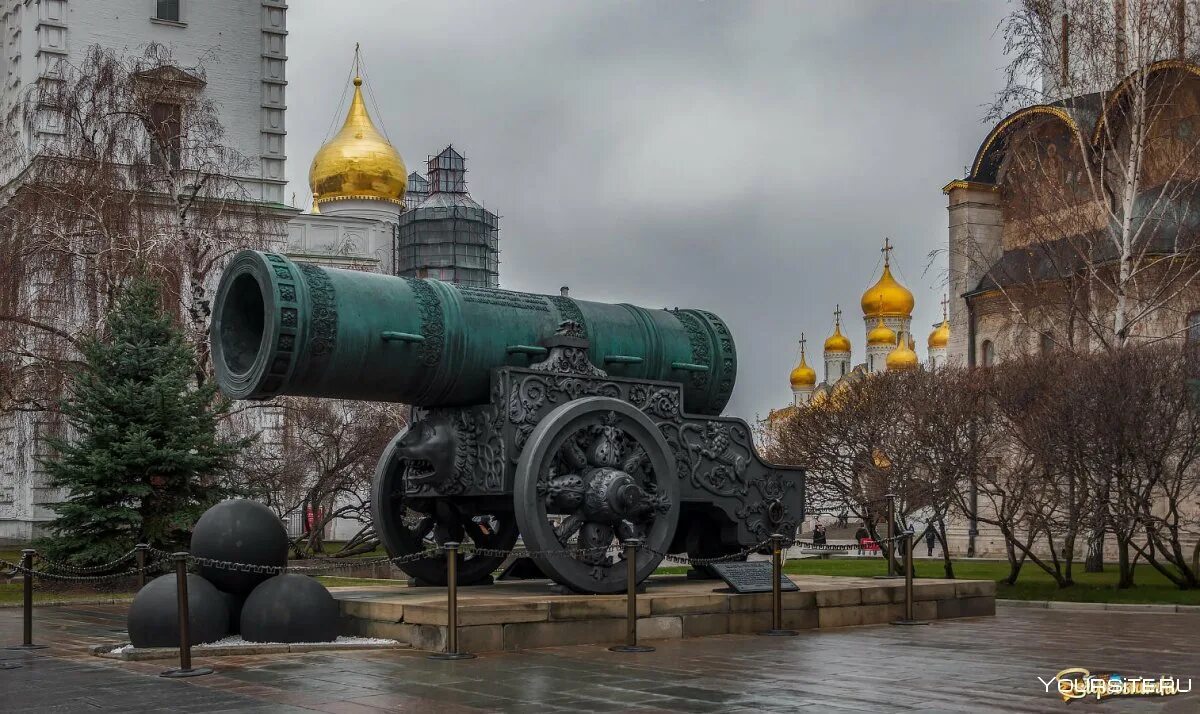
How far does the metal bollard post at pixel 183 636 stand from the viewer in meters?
8.54

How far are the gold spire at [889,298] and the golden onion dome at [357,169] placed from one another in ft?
88.6

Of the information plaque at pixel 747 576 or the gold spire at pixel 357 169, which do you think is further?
the gold spire at pixel 357 169

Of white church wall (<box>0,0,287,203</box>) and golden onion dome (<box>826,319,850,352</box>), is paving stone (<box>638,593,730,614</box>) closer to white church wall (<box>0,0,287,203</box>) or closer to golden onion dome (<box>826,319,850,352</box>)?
white church wall (<box>0,0,287,203</box>)

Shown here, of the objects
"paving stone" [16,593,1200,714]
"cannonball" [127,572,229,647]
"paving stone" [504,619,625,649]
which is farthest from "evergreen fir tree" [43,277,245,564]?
"paving stone" [504,619,625,649]

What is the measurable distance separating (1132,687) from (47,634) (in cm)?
855

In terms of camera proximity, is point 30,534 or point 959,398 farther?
point 30,534

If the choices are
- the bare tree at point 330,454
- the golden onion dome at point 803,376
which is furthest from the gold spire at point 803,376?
the bare tree at point 330,454

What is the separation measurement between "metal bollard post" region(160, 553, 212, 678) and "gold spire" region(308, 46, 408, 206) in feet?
137

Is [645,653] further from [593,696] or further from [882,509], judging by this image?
[882,509]

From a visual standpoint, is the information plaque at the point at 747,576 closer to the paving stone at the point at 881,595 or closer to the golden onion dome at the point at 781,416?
the paving stone at the point at 881,595

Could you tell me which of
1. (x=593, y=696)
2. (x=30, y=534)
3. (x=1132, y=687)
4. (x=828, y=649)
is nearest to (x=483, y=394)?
(x=828, y=649)

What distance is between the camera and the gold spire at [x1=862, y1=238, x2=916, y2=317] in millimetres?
68375

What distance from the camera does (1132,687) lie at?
26.5 feet

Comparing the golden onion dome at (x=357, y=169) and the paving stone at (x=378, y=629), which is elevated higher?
the golden onion dome at (x=357, y=169)
